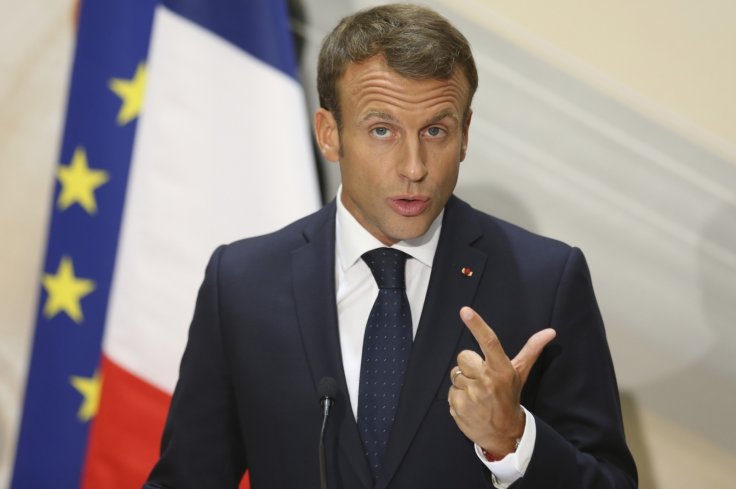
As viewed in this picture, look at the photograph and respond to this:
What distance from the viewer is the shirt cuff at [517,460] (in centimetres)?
144

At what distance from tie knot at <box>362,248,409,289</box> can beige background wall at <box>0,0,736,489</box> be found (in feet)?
2.88

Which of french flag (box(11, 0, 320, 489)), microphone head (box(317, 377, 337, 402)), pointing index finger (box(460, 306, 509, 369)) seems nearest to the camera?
pointing index finger (box(460, 306, 509, 369))

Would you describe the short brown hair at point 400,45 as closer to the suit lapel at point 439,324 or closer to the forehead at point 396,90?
the forehead at point 396,90

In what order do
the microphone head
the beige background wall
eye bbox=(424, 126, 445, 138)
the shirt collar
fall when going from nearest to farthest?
the microphone head → eye bbox=(424, 126, 445, 138) → the shirt collar → the beige background wall

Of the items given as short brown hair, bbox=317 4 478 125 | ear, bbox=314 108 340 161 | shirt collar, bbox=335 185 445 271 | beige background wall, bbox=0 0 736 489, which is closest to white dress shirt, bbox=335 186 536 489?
shirt collar, bbox=335 185 445 271

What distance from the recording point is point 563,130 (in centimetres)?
246

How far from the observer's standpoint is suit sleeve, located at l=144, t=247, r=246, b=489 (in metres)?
1.74

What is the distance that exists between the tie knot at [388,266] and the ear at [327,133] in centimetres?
19

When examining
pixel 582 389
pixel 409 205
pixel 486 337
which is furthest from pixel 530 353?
pixel 409 205

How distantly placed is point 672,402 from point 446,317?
989mm

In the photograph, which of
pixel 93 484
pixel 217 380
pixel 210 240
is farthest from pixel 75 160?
pixel 217 380

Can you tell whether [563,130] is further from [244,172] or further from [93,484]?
[93,484]

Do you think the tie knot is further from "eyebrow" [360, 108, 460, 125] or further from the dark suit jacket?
"eyebrow" [360, 108, 460, 125]

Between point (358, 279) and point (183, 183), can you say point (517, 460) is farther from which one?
point (183, 183)
